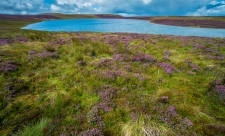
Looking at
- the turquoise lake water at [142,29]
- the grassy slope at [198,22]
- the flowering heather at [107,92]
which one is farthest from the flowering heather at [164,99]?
the grassy slope at [198,22]

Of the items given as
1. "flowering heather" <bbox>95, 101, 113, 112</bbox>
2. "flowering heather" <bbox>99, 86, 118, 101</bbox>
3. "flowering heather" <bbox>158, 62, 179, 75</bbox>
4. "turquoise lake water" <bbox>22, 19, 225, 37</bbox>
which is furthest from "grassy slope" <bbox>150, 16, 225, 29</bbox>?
"flowering heather" <bbox>95, 101, 113, 112</bbox>

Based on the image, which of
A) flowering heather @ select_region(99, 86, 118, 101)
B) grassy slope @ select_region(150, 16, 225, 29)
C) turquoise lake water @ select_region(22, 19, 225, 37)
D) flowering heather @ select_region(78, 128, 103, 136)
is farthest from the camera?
grassy slope @ select_region(150, 16, 225, 29)

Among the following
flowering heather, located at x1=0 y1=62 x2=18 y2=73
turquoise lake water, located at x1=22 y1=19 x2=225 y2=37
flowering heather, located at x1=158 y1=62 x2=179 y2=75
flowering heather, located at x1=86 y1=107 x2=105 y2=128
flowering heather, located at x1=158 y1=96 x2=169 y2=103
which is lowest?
flowering heather, located at x1=86 y1=107 x2=105 y2=128

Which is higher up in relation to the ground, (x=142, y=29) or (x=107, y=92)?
(x=142, y=29)

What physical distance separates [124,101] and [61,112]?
2602 millimetres

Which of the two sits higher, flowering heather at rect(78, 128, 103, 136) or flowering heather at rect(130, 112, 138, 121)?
flowering heather at rect(130, 112, 138, 121)

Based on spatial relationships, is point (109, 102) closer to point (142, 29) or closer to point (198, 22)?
point (142, 29)

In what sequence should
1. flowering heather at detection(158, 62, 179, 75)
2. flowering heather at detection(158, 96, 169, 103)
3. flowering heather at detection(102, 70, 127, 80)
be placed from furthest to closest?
flowering heather at detection(158, 62, 179, 75) < flowering heather at detection(102, 70, 127, 80) < flowering heather at detection(158, 96, 169, 103)

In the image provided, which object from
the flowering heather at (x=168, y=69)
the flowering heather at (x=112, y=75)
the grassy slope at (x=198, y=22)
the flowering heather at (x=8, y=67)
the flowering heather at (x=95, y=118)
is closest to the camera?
the flowering heather at (x=95, y=118)

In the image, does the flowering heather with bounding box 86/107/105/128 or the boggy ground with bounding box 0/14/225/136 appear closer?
the boggy ground with bounding box 0/14/225/136

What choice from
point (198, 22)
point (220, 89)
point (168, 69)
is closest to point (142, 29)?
point (168, 69)

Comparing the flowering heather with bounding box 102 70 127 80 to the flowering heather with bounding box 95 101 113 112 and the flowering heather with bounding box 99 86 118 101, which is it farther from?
the flowering heather with bounding box 95 101 113 112

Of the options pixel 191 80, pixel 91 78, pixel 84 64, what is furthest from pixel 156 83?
pixel 84 64

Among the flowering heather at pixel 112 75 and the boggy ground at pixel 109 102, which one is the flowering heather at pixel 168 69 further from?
the flowering heather at pixel 112 75
